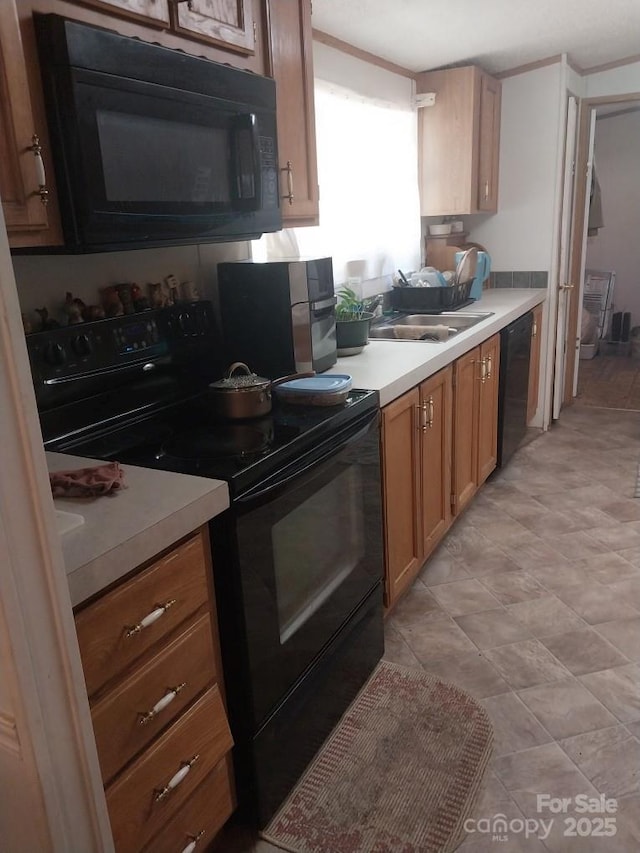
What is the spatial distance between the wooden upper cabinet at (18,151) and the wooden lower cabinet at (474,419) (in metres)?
1.77

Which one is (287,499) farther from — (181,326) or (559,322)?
(559,322)

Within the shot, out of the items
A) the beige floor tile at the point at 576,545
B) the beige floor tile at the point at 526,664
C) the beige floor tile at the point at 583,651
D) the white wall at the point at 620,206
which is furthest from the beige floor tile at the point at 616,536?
the white wall at the point at 620,206

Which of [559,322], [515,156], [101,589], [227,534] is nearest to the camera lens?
[101,589]

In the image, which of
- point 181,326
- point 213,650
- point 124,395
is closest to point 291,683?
point 213,650

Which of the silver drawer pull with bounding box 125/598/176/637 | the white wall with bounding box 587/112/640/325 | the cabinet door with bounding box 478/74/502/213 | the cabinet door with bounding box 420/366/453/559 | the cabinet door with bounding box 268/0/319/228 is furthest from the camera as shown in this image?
the white wall with bounding box 587/112/640/325

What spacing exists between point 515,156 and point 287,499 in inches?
131

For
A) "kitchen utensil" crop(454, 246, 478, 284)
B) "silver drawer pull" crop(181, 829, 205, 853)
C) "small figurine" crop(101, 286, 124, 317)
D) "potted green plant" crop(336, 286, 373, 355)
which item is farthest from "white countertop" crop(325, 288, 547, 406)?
"silver drawer pull" crop(181, 829, 205, 853)

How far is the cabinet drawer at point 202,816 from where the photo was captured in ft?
4.23

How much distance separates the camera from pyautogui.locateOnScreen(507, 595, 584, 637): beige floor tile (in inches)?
90.5

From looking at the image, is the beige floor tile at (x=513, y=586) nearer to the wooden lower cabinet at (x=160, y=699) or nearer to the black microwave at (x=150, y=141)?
the wooden lower cabinet at (x=160, y=699)

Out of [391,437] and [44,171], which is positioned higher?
[44,171]

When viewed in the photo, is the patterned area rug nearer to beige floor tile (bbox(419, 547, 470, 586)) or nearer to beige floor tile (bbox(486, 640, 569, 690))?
beige floor tile (bbox(486, 640, 569, 690))

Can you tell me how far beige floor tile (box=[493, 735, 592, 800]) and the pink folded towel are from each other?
1.23 m

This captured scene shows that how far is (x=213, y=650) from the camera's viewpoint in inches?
53.9
